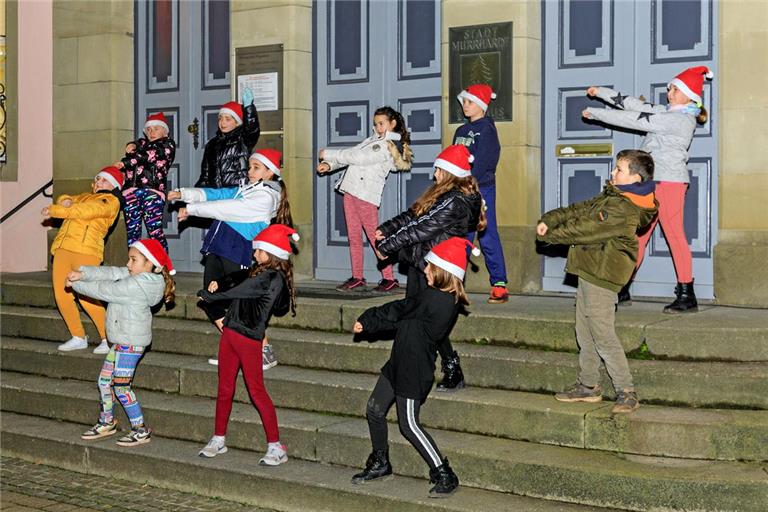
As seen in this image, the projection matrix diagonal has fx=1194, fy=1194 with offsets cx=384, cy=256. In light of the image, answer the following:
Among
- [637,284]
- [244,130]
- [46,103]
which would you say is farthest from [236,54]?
[637,284]

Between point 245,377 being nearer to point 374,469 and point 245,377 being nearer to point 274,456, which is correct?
point 274,456

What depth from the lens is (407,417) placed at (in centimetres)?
744

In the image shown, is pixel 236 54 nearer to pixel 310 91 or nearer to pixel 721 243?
pixel 310 91

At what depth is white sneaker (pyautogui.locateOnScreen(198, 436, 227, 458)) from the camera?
860 cm

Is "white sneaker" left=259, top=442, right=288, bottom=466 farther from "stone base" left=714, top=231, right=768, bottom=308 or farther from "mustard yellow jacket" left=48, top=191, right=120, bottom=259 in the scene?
"stone base" left=714, top=231, right=768, bottom=308

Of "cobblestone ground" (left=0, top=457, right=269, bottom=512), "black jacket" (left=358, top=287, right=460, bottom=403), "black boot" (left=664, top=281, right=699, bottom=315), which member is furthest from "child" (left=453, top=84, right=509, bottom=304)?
"cobblestone ground" (left=0, top=457, right=269, bottom=512)

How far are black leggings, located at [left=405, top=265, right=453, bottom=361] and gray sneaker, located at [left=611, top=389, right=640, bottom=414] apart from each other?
1.30m

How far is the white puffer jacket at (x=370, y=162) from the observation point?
432 inches

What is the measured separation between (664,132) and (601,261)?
1.97 metres

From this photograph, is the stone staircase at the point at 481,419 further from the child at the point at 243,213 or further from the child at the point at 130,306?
the child at the point at 243,213

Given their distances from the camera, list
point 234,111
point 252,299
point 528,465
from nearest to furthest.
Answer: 1. point 528,465
2. point 252,299
3. point 234,111

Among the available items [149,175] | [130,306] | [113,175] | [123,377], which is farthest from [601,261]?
[113,175]

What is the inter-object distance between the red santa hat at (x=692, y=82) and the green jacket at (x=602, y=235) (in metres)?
1.73

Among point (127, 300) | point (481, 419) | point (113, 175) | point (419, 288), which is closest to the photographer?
point (419, 288)
